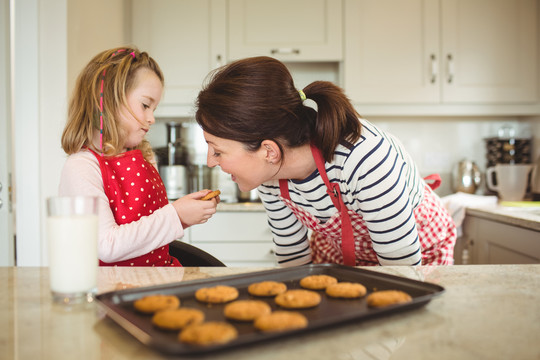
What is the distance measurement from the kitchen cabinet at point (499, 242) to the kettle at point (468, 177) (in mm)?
519

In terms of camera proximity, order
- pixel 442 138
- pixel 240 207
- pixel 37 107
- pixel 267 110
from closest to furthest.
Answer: pixel 267 110
pixel 37 107
pixel 240 207
pixel 442 138

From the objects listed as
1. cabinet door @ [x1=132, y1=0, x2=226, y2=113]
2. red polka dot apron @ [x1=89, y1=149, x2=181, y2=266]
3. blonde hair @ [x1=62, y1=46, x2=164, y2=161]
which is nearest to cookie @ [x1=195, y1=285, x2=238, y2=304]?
red polka dot apron @ [x1=89, y1=149, x2=181, y2=266]

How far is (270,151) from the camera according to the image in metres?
1.14

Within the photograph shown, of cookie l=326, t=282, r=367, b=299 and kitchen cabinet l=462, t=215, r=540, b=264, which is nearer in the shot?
cookie l=326, t=282, r=367, b=299

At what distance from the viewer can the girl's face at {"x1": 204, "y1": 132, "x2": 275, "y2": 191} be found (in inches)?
44.4

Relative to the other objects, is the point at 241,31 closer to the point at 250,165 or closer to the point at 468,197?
the point at 468,197

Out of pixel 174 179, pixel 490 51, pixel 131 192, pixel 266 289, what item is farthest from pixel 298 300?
pixel 490 51

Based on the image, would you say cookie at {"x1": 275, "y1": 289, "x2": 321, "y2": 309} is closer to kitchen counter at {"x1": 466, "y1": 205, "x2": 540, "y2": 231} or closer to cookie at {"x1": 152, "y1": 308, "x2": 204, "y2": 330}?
cookie at {"x1": 152, "y1": 308, "x2": 204, "y2": 330}

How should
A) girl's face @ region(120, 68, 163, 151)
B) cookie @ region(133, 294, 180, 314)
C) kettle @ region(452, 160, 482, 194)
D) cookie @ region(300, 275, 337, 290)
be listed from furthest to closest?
kettle @ region(452, 160, 482, 194) < girl's face @ region(120, 68, 163, 151) < cookie @ region(300, 275, 337, 290) < cookie @ region(133, 294, 180, 314)

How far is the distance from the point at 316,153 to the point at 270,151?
11 centimetres

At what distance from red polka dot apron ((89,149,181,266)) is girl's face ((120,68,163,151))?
0.18ft

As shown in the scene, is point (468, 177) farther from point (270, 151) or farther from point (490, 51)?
point (270, 151)

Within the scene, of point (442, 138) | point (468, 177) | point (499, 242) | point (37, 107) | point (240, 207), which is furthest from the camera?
point (442, 138)

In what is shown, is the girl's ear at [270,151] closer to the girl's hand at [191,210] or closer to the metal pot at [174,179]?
the girl's hand at [191,210]
